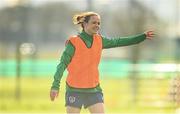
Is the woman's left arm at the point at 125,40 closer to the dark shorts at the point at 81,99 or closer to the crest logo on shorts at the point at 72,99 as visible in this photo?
the dark shorts at the point at 81,99

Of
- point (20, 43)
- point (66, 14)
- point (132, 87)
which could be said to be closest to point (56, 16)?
point (66, 14)

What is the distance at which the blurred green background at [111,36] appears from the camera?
16953 millimetres

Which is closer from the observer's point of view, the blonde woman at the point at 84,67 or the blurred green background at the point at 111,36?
the blonde woman at the point at 84,67

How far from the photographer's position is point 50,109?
16578 millimetres

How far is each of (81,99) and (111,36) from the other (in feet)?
37.4

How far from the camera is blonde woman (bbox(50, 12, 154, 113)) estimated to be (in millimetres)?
7160

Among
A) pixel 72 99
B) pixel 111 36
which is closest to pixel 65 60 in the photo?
pixel 72 99

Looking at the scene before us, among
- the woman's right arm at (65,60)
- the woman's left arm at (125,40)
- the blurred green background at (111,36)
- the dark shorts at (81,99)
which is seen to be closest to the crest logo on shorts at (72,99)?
the dark shorts at (81,99)

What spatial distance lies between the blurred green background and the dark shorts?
26.4 ft

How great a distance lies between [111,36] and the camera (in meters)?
18.6

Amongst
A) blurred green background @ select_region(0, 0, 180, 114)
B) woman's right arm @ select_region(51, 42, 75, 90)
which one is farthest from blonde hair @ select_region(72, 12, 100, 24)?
blurred green background @ select_region(0, 0, 180, 114)

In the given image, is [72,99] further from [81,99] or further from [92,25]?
[92,25]

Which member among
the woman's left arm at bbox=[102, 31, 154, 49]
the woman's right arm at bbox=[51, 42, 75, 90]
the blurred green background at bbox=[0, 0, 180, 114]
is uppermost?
the woman's left arm at bbox=[102, 31, 154, 49]

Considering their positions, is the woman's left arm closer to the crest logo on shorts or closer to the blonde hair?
the blonde hair
